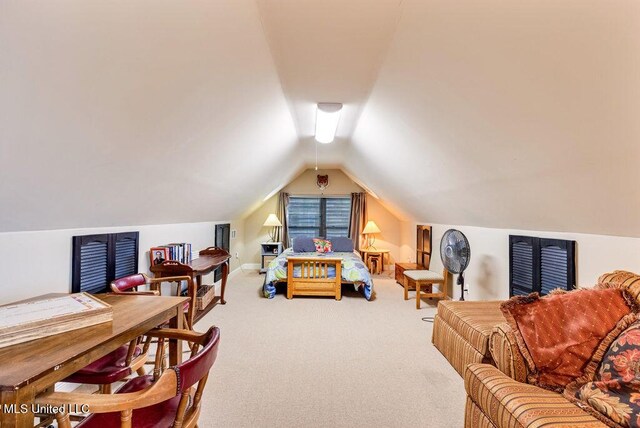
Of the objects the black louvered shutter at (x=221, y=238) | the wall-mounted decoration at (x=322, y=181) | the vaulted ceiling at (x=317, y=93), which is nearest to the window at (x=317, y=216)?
the wall-mounted decoration at (x=322, y=181)

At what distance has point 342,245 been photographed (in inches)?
238

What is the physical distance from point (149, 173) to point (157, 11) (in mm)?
1265

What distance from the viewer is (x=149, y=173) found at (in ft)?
7.30

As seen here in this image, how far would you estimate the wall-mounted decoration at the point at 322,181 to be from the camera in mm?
7031

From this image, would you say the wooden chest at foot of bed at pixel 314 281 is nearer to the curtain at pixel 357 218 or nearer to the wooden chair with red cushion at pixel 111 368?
the curtain at pixel 357 218

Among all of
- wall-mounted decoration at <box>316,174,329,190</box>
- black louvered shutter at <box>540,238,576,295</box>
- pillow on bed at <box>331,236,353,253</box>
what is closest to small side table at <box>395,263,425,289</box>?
pillow on bed at <box>331,236,353,253</box>

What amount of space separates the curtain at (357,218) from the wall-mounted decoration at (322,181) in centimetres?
73

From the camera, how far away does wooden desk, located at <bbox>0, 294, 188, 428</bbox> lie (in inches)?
29.4

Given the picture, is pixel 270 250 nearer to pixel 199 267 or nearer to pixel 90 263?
pixel 199 267

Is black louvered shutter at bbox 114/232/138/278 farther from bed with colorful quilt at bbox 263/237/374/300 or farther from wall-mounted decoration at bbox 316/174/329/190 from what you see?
wall-mounted decoration at bbox 316/174/329/190

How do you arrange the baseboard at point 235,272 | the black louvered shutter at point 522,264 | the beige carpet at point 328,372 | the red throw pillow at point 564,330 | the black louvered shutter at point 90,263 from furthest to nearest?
the baseboard at point 235,272
the black louvered shutter at point 522,264
the black louvered shutter at point 90,263
the beige carpet at point 328,372
the red throw pillow at point 564,330

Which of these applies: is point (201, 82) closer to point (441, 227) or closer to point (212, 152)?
point (212, 152)

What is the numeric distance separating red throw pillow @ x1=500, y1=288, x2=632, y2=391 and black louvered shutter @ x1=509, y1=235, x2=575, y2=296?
37.4 inches

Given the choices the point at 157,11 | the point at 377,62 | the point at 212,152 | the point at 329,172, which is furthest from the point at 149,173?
the point at 329,172
